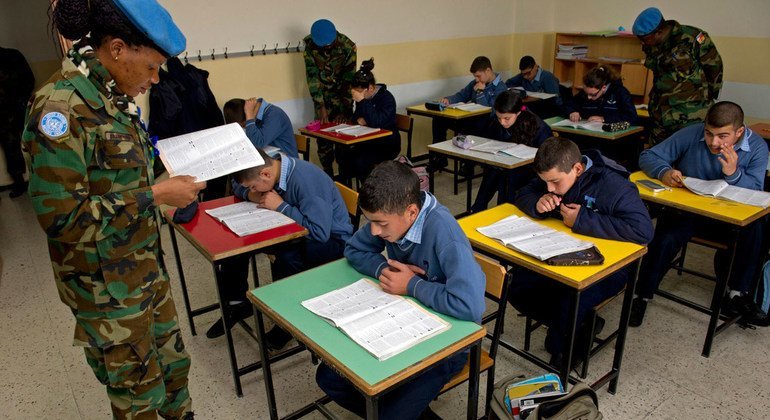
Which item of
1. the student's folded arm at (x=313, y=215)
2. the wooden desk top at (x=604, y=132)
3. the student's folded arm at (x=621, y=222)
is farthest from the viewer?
the wooden desk top at (x=604, y=132)

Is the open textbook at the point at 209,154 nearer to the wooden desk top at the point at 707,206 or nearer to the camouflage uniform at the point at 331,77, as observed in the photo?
the wooden desk top at the point at 707,206

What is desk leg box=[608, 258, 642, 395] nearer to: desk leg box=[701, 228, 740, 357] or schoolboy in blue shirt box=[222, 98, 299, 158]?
desk leg box=[701, 228, 740, 357]

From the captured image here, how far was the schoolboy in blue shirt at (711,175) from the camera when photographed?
265cm

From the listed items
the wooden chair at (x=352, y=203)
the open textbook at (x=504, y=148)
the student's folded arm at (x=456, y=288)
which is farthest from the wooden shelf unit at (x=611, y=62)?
the student's folded arm at (x=456, y=288)

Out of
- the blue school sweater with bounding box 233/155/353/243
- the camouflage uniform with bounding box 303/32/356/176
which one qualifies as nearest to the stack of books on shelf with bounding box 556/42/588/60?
the camouflage uniform with bounding box 303/32/356/176

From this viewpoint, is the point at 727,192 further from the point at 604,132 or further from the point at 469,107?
the point at 469,107

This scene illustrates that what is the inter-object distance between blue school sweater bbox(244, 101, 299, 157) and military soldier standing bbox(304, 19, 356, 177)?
3.86ft

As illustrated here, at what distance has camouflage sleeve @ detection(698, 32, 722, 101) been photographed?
387 centimetres

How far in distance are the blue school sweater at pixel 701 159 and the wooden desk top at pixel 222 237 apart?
6.45 ft

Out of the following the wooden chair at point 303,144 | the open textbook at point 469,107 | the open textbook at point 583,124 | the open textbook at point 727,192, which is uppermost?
the open textbook at point 469,107

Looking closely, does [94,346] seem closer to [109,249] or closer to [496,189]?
[109,249]

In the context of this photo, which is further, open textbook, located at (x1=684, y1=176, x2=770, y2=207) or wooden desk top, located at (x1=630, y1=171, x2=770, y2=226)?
open textbook, located at (x1=684, y1=176, x2=770, y2=207)

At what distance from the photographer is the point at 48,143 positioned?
4.33ft

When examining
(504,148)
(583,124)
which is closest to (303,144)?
(504,148)
